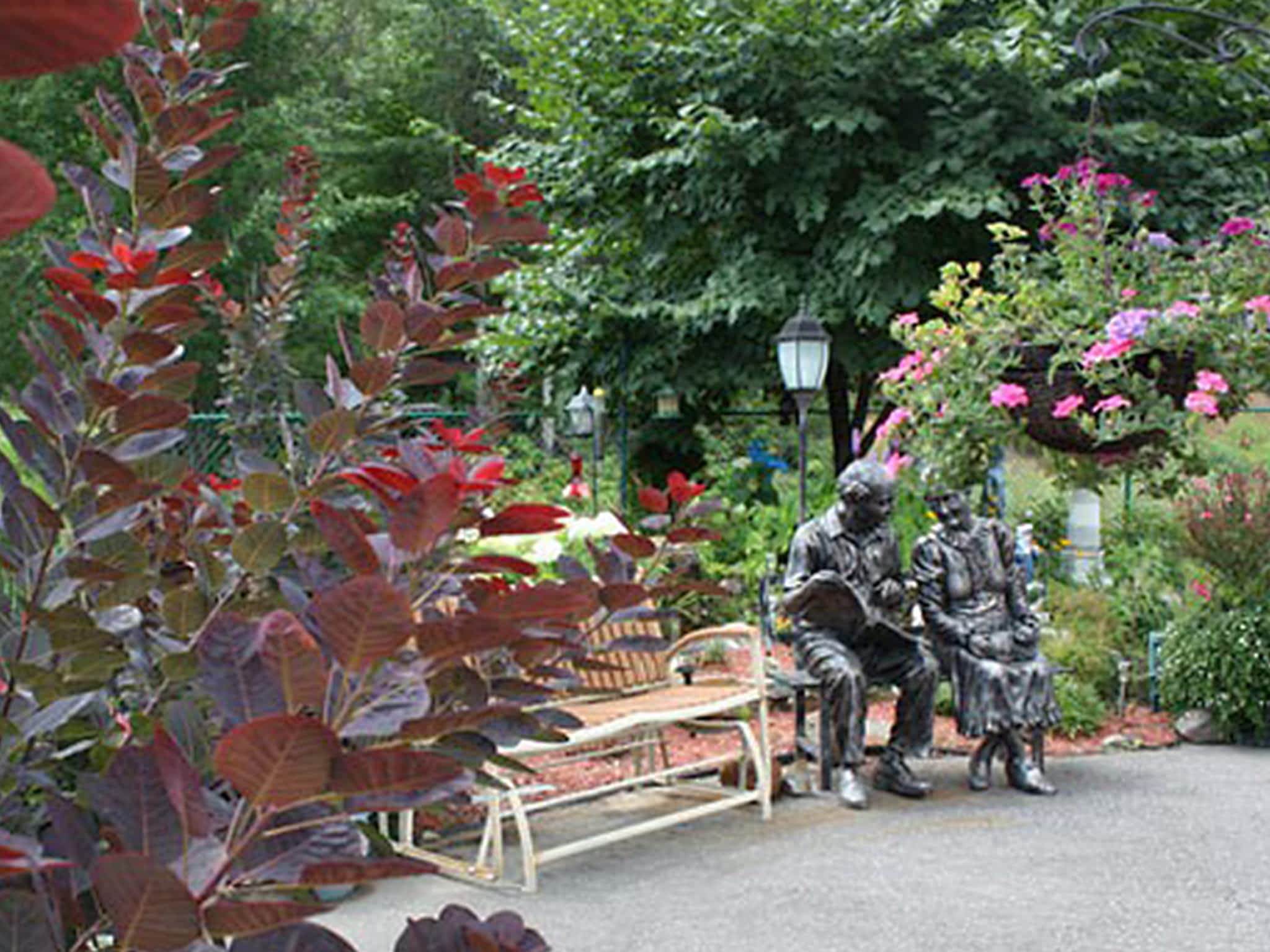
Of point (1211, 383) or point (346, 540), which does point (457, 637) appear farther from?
point (1211, 383)

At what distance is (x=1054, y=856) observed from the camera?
525 centimetres

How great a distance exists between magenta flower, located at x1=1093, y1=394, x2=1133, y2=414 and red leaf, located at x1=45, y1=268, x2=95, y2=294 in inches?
197

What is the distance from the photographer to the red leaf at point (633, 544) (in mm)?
1212

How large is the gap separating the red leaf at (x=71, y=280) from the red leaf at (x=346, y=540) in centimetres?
46

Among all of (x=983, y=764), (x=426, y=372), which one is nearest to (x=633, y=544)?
(x=426, y=372)

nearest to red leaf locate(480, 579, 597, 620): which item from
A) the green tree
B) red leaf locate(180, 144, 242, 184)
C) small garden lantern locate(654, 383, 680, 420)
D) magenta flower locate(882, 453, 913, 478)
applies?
red leaf locate(180, 144, 242, 184)

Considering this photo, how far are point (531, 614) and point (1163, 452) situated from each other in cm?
664

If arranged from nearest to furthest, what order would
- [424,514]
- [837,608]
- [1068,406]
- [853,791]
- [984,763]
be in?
[424,514] < [1068,406] < [853,791] < [837,608] < [984,763]

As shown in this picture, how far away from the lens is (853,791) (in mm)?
5957

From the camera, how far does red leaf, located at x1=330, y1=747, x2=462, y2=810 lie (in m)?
0.59

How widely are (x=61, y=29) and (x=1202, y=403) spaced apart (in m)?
5.66

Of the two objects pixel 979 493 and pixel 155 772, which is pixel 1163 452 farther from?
pixel 155 772

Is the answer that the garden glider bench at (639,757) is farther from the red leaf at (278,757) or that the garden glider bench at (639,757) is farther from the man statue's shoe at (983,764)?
the red leaf at (278,757)

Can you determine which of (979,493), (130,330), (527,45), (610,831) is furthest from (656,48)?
(130,330)
